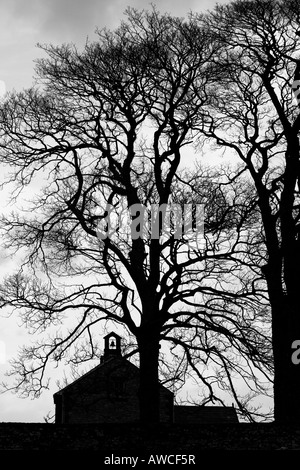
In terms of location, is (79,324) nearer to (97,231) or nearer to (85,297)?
(85,297)

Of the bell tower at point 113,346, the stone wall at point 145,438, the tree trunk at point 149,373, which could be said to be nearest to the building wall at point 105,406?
the bell tower at point 113,346

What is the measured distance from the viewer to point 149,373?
941 inches

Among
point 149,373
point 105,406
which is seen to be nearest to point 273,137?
point 149,373

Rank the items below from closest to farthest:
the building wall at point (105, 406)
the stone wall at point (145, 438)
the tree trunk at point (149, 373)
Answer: the stone wall at point (145, 438)
the tree trunk at point (149, 373)
the building wall at point (105, 406)

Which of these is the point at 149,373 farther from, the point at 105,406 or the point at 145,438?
the point at 105,406

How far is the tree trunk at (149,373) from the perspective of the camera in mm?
23672

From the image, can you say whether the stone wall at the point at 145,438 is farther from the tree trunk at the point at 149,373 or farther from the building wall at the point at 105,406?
the building wall at the point at 105,406

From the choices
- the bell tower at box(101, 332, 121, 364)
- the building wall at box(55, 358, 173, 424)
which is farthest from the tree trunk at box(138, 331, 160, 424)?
the building wall at box(55, 358, 173, 424)

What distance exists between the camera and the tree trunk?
23.7 m

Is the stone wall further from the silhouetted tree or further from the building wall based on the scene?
the building wall

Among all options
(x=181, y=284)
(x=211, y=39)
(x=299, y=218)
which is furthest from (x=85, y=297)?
(x=211, y=39)
